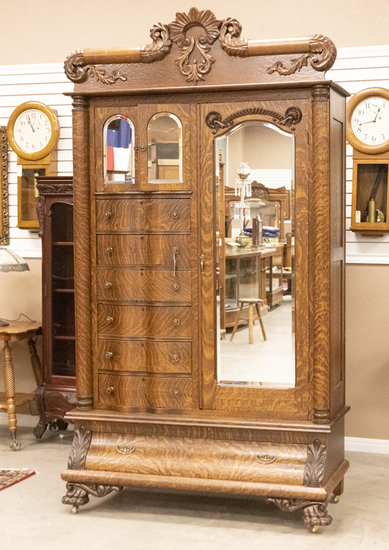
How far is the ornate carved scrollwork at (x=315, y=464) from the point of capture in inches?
139

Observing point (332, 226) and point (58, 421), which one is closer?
point (332, 226)

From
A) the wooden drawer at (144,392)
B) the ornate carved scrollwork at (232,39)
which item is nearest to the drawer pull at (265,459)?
the wooden drawer at (144,392)

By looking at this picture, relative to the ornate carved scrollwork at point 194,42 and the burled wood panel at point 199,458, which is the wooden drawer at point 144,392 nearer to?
the burled wood panel at point 199,458

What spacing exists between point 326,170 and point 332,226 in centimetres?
31

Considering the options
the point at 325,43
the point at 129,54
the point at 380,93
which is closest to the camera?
the point at 325,43

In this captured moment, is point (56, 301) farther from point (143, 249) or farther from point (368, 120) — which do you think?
point (368, 120)

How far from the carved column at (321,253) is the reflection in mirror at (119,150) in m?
0.96

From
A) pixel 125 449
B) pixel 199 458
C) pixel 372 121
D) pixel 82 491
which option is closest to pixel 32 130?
pixel 372 121

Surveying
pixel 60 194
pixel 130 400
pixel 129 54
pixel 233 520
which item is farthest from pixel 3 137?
pixel 233 520

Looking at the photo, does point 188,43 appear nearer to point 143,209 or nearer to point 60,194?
point 143,209

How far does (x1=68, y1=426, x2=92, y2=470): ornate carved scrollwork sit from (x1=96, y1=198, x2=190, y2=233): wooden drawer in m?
1.09

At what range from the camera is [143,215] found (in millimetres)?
3824

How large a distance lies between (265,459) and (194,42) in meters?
2.13

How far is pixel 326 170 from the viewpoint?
11.6 ft
